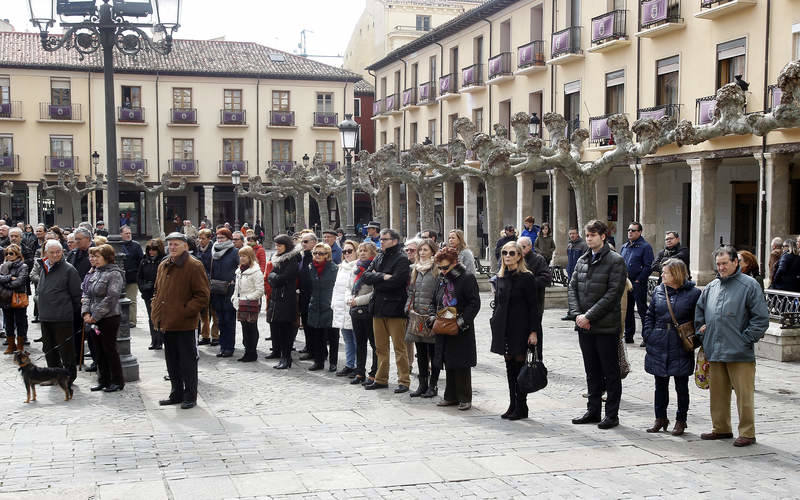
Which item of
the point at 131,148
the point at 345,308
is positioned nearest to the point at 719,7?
the point at 345,308

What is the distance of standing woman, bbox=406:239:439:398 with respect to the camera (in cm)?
849

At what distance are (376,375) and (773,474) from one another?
14.1 feet

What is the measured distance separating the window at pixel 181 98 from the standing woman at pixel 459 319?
46.1 metres

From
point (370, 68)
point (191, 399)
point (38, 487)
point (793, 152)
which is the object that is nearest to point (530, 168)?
point (793, 152)

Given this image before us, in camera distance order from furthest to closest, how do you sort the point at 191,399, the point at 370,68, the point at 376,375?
the point at 370,68 → the point at 376,375 → the point at 191,399

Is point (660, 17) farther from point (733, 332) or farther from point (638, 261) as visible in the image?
point (733, 332)

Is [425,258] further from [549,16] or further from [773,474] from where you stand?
[549,16]

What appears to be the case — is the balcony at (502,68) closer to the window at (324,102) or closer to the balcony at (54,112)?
the window at (324,102)

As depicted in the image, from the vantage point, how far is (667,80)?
24.3 meters

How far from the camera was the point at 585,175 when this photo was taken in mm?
17484

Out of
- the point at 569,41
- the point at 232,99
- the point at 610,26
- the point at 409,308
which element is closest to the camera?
the point at 409,308

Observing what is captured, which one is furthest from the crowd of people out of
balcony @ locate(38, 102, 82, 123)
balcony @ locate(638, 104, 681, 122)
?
balcony @ locate(38, 102, 82, 123)

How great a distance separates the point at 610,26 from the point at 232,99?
31.4 meters

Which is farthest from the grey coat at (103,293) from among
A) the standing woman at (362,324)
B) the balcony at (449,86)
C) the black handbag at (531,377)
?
the balcony at (449,86)
